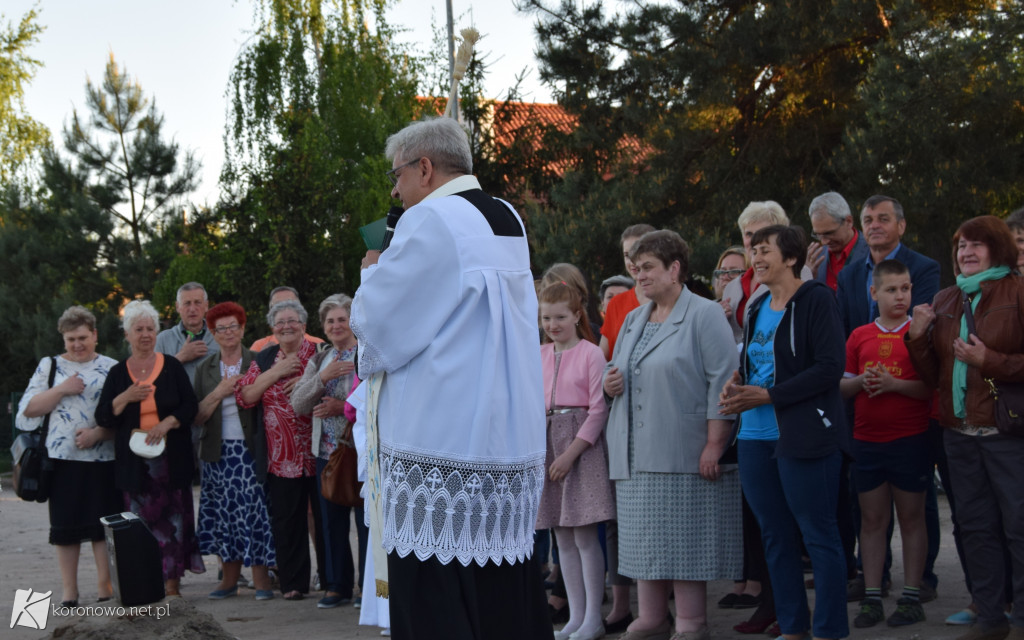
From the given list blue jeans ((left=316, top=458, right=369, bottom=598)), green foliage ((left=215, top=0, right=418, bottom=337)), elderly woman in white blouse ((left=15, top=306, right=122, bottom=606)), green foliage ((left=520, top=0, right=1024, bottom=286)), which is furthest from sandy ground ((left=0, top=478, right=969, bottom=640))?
green foliage ((left=215, top=0, right=418, bottom=337))

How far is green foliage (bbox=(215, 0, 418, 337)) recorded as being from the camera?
1594 cm

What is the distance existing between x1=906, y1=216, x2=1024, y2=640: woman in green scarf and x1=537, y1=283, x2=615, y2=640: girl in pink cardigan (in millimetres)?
1800

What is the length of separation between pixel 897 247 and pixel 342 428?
11.9ft

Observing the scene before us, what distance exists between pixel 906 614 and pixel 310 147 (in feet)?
45.3

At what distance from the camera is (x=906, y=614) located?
5.53 metres

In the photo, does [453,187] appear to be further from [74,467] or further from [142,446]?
[74,467]

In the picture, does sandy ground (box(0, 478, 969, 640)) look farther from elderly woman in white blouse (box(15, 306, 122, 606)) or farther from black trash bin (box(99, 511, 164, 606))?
elderly woman in white blouse (box(15, 306, 122, 606))

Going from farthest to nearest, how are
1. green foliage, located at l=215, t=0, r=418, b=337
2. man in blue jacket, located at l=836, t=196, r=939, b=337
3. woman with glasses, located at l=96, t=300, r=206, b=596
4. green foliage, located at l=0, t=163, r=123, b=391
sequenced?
green foliage, located at l=0, t=163, r=123, b=391 < green foliage, located at l=215, t=0, r=418, b=337 < woman with glasses, located at l=96, t=300, r=206, b=596 < man in blue jacket, located at l=836, t=196, r=939, b=337

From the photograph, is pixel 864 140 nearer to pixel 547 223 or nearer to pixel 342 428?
pixel 547 223

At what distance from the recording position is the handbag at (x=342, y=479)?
22.5ft

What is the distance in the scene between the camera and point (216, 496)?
7.73 metres

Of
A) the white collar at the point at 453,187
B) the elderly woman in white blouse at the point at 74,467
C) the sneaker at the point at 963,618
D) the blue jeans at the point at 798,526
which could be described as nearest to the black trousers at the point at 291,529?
the elderly woman in white blouse at the point at 74,467

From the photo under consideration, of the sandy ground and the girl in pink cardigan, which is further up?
the girl in pink cardigan

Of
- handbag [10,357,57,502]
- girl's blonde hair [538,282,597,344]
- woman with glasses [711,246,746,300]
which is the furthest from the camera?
handbag [10,357,57,502]
